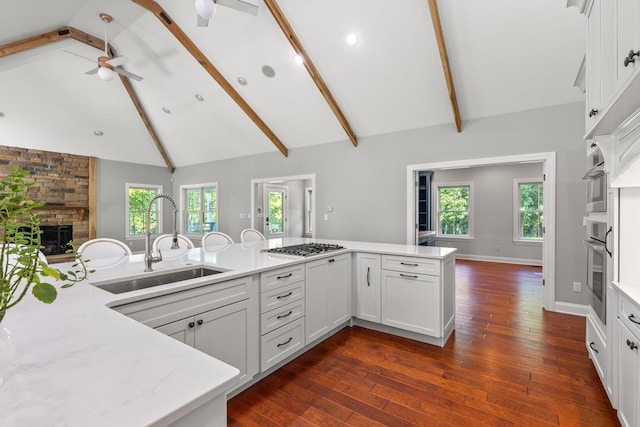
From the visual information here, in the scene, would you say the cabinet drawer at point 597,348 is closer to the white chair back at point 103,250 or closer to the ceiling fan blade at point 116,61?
the white chair back at point 103,250

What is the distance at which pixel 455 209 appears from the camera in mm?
7785

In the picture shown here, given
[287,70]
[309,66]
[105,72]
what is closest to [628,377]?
[309,66]

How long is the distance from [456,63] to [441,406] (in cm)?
360

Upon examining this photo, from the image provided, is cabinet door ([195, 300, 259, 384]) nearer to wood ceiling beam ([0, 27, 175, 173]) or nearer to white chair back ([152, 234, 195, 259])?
white chair back ([152, 234, 195, 259])

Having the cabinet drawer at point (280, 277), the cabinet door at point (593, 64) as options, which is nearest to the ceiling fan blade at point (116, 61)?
the cabinet drawer at point (280, 277)

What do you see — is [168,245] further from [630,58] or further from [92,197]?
[92,197]

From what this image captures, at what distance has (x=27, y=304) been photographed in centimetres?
133

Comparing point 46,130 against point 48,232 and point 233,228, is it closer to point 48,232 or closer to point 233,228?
point 48,232

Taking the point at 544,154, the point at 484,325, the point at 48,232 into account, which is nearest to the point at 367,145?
the point at 544,154

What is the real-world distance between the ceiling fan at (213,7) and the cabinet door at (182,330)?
246 cm

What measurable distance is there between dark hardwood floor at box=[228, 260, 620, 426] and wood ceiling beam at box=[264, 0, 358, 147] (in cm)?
314

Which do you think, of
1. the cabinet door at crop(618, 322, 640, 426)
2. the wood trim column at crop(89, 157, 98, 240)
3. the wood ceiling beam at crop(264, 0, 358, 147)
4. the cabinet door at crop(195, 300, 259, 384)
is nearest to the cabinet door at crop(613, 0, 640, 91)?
the cabinet door at crop(618, 322, 640, 426)

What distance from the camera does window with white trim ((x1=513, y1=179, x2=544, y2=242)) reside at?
6797 millimetres

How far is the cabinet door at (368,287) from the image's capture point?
313cm
